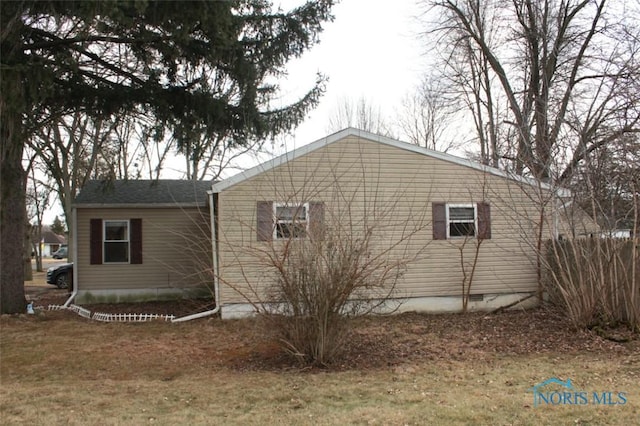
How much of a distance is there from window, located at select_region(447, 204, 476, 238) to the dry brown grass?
7.46 ft

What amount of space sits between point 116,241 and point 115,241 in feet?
0.08

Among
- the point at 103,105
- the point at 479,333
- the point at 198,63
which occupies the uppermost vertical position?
the point at 198,63

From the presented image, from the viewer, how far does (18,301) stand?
11391 millimetres

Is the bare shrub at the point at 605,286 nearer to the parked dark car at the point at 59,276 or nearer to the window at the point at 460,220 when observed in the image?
the window at the point at 460,220

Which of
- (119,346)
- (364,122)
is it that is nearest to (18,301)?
(119,346)

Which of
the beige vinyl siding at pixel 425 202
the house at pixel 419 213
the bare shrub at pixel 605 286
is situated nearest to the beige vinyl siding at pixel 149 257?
the house at pixel 419 213

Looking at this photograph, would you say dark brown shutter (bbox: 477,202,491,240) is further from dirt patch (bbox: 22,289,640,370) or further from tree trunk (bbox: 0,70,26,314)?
tree trunk (bbox: 0,70,26,314)

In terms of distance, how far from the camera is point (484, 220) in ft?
37.3

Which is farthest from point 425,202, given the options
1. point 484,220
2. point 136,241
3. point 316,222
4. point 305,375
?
point 136,241

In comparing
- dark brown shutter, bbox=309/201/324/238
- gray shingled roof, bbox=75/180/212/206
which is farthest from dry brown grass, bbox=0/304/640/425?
gray shingled roof, bbox=75/180/212/206

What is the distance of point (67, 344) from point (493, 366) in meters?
6.50

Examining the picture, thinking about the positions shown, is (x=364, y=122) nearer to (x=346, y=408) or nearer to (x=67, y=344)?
(x=67, y=344)

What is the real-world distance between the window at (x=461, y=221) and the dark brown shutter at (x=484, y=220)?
5.8 inches

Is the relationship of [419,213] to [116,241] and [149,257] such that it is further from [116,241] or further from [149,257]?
[116,241]
